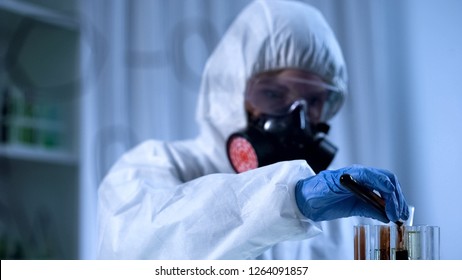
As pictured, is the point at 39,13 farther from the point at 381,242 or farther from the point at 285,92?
the point at 381,242

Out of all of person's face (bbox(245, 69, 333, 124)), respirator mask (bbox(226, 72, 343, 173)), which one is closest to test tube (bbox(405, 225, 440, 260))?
respirator mask (bbox(226, 72, 343, 173))

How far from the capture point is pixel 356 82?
4.55 ft

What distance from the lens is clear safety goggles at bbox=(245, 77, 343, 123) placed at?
125 cm

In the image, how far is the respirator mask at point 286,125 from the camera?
117cm

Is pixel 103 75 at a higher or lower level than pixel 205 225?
higher

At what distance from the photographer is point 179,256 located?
100 centimetres

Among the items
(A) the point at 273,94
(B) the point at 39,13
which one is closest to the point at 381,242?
(A) the point at 273,94

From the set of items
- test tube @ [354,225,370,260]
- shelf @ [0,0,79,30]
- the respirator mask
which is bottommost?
test tube @ [354,225,370,260]

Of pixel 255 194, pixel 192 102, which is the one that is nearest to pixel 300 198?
pixel 255 194

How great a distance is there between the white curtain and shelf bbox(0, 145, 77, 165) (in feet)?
0.49

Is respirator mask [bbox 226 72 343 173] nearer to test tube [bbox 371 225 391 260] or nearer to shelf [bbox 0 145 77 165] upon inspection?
test tube [bbox 371 225 391 260]

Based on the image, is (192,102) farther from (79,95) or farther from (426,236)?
(426,236)

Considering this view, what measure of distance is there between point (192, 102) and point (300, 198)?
1.03 meters

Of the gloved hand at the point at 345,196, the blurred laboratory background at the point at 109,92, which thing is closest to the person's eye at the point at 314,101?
the blurred laboratory background at the point at 109,92
